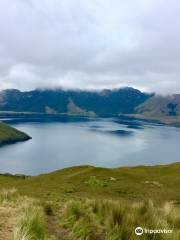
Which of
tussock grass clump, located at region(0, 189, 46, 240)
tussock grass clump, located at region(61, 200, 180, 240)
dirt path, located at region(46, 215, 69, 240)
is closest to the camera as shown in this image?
tussock grass clump, located at region(0, 189, 46, 240)

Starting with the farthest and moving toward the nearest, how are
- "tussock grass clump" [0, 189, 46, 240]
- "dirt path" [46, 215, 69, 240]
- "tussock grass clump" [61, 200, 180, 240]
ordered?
"dirt path" [46, 215, 69, 240]
"tussock grass clump" [61, 200, 180, 240]
"tussock grass clump" [0, 189, 46, 240]

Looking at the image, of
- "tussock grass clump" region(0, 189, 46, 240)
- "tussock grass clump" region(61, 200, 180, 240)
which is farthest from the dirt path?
"tussock grass clump" region(0, 189, 46, 240)

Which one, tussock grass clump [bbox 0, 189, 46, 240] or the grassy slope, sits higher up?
tussock grass clump [bbox 0, 189, 46, 240]

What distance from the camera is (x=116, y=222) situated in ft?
28.7

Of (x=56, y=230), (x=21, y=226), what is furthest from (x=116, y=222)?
(x=21, y=226)

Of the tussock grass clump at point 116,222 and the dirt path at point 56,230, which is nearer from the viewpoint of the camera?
the tussock grass clump at point 116,222

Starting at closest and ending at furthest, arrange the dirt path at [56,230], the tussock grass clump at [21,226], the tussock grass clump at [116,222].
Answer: the tussock grass clump at [21,226] < the tussock grass clump at [116,222] < the dirt path at [56,230]

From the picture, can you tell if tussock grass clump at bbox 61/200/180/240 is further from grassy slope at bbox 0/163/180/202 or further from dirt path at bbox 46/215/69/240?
grassy slope at bbox 0/163/180/202

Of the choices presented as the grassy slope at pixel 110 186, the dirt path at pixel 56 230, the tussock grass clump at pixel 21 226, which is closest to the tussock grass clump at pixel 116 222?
the dirt path at pixel 56 230

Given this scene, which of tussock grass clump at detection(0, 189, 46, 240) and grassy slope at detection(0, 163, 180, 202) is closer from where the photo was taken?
tussock grass clump at detection(0, 189, 46, 240)

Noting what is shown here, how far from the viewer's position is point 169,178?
3922 centimetres

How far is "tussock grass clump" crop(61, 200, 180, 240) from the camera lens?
26.3ft

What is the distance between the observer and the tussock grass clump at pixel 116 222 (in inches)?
316

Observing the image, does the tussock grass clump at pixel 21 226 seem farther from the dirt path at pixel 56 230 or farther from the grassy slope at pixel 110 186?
the grassy slope at pixel 110 186
